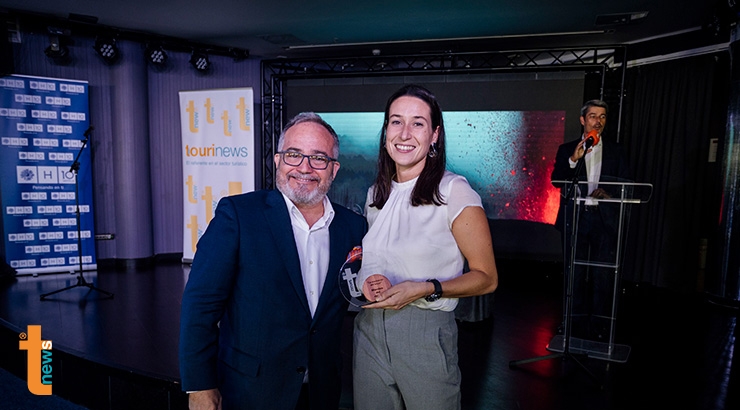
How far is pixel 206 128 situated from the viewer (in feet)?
20.0

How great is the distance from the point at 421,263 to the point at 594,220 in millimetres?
2517

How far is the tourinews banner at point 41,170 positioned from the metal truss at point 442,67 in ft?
7.99

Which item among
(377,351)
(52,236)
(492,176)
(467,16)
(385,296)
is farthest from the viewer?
(492,176)

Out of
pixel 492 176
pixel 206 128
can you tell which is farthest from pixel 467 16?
pixel 206 128

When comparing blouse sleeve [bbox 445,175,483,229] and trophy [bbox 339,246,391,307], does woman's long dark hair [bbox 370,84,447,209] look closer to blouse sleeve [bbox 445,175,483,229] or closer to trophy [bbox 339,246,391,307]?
blouse sleeve [bbox 445,175,483,229]

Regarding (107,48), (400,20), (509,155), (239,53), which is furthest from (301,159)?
(239,53)

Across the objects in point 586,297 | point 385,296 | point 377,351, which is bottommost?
point 586,297

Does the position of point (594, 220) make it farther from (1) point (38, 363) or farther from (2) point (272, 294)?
(1) point (38, 363)

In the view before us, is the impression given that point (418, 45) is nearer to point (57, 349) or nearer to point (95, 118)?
point (95, 118)

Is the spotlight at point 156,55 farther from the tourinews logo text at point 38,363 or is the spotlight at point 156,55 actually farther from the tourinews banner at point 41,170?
the tourinews logo text at point 38,363

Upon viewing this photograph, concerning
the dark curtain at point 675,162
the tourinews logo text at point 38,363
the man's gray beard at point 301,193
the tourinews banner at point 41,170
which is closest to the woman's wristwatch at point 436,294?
the man's gray beard at point 301,193

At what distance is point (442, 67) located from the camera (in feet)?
19.6

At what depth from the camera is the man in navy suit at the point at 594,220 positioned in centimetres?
321

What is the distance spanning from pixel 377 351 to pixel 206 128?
5.48m
